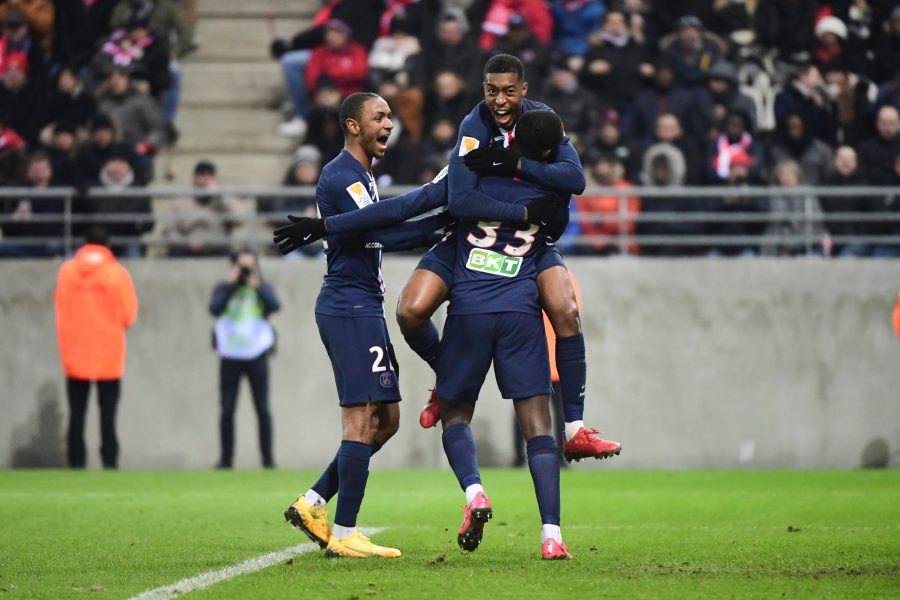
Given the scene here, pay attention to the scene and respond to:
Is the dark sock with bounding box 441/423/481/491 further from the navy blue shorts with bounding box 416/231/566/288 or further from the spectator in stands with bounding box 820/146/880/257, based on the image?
the spectator in stands with bounding box 820/146/880/257

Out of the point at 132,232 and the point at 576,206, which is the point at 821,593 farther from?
the point at 132,232

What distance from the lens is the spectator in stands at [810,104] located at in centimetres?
1783

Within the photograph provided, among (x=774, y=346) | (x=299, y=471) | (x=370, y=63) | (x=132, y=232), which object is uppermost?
(x=370, y=63)

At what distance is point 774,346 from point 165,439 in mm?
6278

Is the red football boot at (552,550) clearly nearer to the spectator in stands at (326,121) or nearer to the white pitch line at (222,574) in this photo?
the white pitch line at (222,574)

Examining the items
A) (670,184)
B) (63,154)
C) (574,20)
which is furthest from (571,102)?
(63,154)

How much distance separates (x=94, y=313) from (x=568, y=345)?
345 inches

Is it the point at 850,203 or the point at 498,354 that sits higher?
the point at 850,203

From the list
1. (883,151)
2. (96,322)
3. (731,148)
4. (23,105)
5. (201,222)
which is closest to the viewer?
(96,322)

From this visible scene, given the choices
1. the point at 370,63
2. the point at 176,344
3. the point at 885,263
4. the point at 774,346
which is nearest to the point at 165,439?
the point at 176,344

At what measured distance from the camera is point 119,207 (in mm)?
17188

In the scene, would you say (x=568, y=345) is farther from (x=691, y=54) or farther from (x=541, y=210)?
(x=691, y=54)

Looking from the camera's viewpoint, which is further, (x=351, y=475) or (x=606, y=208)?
(x=606, y=208)

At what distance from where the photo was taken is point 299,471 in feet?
52.9
